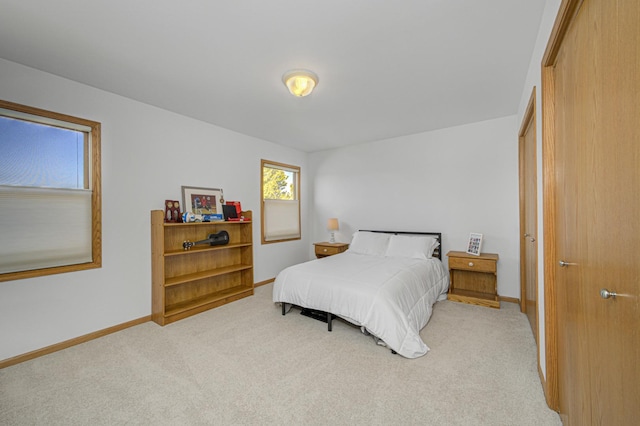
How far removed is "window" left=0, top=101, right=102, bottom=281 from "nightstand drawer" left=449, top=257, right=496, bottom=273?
4.08m

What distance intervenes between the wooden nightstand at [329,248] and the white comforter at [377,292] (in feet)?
3.49

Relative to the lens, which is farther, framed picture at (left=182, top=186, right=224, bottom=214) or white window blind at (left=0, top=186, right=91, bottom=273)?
framed picture at (left=182, top=186, right=224, bottom=214)

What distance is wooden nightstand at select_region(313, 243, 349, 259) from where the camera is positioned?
15.7ft

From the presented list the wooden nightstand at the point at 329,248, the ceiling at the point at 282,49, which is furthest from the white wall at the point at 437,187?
the ceiling at the point at 282,49

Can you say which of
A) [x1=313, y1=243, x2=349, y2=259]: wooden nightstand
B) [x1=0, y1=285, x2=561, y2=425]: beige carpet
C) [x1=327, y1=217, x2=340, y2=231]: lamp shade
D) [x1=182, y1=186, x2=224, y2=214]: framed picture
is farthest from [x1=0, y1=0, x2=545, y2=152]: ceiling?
[x1=0, y1=285, x2=561, y2=425]: beige carpet

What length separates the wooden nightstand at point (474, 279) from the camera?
3.39 metres

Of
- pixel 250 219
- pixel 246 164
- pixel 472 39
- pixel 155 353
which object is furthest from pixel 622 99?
pixel 246 164

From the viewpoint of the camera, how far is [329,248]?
15.8 ft

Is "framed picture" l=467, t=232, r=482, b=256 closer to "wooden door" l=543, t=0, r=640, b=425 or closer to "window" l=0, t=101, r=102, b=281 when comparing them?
"wooden door" l=543, t=0, r=640, b=425

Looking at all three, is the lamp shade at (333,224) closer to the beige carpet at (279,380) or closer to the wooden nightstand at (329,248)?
the wooden nightstand at (329,248)

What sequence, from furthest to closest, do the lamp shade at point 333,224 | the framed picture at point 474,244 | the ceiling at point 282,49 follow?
the lamp shade at point 333,224 → the framed picture at point 474,244 → the ceiling at point 282,49

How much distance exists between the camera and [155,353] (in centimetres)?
239

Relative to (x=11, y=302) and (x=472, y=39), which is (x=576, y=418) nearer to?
(x=472, y=39)

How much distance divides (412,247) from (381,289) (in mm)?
1540
